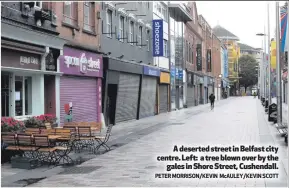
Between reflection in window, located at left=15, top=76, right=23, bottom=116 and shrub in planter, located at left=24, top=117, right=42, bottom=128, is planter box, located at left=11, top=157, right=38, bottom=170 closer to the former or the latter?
shrub in planter, located at left=24, top=117, right=42, bottom=128

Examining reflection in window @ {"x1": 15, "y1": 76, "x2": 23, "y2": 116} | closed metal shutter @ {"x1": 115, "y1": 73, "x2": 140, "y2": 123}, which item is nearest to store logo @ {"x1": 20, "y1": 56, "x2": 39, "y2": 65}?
reflection in window @ {"x1": 15, "y1": 76, "x2": 23, "y2": 116}

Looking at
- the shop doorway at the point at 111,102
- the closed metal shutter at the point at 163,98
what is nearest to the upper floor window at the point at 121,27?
the shop doorway at the point at 111,102

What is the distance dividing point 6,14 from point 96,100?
9206 mm

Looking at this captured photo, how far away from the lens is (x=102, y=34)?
23062 mm

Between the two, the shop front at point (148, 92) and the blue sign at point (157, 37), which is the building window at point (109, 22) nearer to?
the shop front at point (148, 92)

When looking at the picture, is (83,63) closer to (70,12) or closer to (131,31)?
(70,12)

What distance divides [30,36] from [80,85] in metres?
5.80

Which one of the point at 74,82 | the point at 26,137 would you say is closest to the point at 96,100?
the point at 74,82

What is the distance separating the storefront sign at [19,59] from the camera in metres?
13.8

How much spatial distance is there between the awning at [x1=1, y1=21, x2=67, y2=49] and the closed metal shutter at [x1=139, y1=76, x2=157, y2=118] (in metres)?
13.7

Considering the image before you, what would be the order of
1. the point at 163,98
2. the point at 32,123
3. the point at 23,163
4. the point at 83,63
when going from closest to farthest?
1. the point at 23,163
2. the point at 32,123
3. the point at 83,63
4. the point at 163,98

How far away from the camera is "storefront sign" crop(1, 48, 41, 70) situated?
45.2 feet

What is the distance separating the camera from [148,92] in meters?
32.4

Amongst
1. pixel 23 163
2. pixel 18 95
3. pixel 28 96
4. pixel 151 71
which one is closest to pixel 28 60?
pixel 18 95
